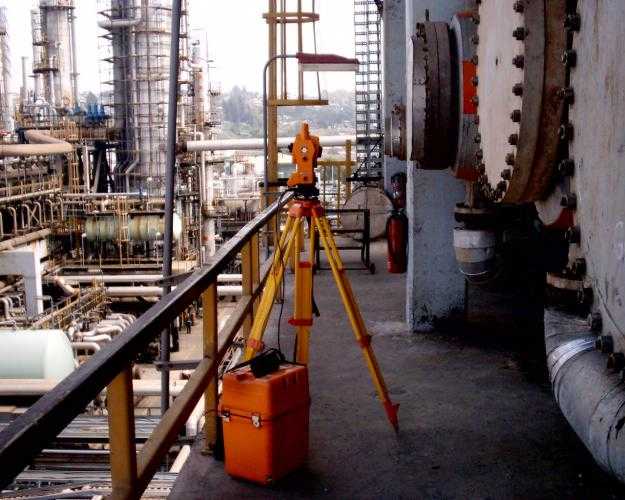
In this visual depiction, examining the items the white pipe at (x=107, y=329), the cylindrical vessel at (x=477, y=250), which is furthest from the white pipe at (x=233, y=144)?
the cylindrical vessel at (x=477, y=250)

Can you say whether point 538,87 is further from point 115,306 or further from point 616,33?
point 115,306

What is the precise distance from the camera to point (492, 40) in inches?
113

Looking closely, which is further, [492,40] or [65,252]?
[65,252]

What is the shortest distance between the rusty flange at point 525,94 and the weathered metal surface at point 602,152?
0.19 m

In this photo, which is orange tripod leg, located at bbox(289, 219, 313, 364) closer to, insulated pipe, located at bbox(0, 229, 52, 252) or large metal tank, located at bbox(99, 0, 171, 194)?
insulated pipe, located at bbox(0, 229, 52, 252)

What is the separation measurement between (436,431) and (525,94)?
240cm

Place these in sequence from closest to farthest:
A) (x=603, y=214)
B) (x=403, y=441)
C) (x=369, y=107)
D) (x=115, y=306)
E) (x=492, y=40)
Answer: (x=603, y=214), (x=492, y=40), (x=403, y=441), (x=369, y=107), (x=115, y=306)

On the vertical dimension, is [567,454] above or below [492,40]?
below

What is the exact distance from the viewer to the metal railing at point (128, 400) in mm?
1410

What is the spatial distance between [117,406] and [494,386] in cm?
331

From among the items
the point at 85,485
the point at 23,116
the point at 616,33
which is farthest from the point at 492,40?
the point at 23,116

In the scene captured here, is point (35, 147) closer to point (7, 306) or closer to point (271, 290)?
point (7, 306)

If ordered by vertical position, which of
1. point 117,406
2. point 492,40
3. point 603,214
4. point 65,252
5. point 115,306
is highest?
point 492,40

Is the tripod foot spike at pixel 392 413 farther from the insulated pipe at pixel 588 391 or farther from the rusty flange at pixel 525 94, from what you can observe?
the insulated pipe at pixel 588 391
